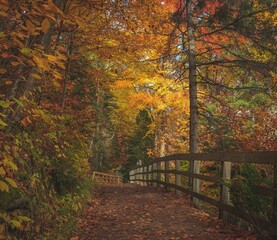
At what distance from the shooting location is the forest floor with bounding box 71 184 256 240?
5.80 metres

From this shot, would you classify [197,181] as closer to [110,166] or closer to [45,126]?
[45,126]

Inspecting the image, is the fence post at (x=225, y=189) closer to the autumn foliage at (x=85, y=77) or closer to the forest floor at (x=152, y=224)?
the forest floor at (x=152, y=224)

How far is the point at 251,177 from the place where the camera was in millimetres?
5145

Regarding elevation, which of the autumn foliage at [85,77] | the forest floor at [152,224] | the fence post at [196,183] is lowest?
the forest floor at [152,224]

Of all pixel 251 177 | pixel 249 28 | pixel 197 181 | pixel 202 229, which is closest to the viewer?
pixel 251 177

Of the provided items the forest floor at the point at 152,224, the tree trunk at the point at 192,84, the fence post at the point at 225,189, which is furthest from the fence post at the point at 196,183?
the tree trunk at the point at 192,84

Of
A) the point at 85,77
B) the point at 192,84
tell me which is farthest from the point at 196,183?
the point at 85,77

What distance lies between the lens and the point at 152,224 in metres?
6.81

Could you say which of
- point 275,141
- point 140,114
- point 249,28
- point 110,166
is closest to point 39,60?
point 249,28

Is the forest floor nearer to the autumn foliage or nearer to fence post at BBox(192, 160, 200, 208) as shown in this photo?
fence post at BBox(192, 160, 200, 208)

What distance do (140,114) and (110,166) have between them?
12.4 m

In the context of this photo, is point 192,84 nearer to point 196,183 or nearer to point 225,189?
point 196,183

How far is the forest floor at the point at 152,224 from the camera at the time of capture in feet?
19.0

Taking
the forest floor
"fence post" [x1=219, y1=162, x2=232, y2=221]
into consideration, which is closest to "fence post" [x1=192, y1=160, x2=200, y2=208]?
the forest floor
